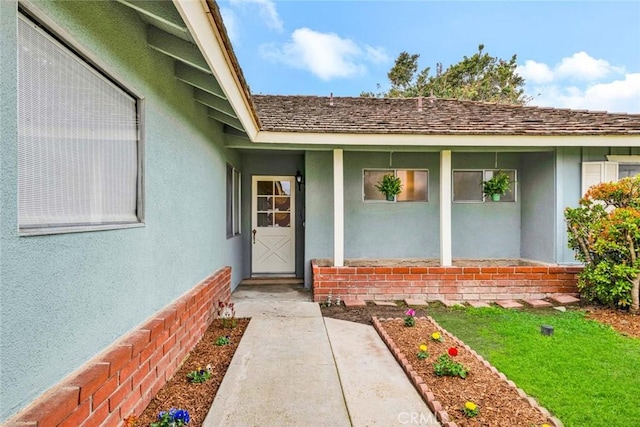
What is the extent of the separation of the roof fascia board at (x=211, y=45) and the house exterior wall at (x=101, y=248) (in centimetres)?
59

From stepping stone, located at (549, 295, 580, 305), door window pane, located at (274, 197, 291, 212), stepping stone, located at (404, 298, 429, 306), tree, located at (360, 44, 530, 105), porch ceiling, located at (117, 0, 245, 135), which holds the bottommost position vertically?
stepping stone, located at (404, 298, 429, 306)

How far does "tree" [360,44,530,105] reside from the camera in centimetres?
2553

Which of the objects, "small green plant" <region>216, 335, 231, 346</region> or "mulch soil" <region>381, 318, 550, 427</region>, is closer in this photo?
"mulch soil" <region>381, 318, 550, 427</region>

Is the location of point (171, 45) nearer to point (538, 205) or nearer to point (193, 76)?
point (193, 76)

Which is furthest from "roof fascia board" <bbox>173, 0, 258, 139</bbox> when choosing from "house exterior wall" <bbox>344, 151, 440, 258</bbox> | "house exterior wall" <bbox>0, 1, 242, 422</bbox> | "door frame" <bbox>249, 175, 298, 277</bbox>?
"door frame" <bbox>249, 175, 298, 277</bbox>

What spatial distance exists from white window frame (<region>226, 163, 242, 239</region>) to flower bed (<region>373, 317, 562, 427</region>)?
157 inches

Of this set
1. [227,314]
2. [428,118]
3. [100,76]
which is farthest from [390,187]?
[100,76]

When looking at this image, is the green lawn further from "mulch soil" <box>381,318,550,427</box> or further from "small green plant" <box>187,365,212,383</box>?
"small green plant" <box>187,365,212,383</box>

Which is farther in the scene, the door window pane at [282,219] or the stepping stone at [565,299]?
the door window pane at [282,219]

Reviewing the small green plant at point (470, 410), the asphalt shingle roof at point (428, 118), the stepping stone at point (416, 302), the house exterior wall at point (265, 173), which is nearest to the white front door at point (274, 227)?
the house exterior wall at point (265, 173)

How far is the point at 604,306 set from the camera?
5.98 metres

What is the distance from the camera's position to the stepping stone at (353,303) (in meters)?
6.04

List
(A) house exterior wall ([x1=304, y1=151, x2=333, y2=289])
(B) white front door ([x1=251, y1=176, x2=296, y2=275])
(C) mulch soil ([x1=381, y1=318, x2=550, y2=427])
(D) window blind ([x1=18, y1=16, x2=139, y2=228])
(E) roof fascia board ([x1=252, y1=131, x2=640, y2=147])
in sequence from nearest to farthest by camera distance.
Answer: (D) window blind ([x1=18, y1=16, x2=139, y2=228]) < (C) mulch soil ([x1=381, y1=318, x2=550, y2=427]) < (E) roof fascia board ([x1=252, y1=131, x2=640, y2=147]) < (A) house exterior wall ([x1=304, y1=151, x2=333, y2=289]) < (B) white front door ([x1=251, y1=176, x2=296, y2=275])

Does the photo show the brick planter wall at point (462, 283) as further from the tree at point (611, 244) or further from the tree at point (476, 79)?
the tree at point (476, 79)
